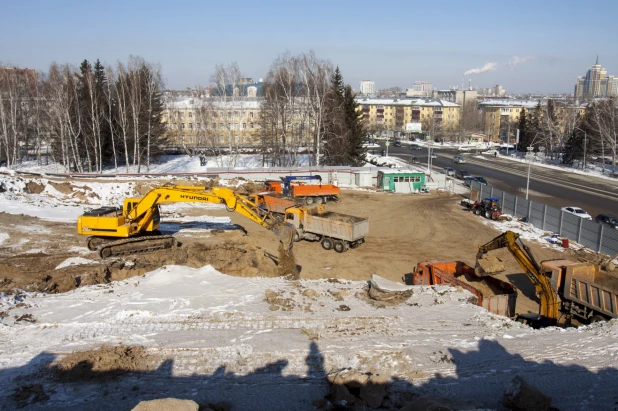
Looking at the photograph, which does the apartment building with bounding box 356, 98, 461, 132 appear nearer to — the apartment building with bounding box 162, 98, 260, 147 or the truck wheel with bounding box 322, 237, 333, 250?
the apartment building with bounding box 162, 98, 260, 147

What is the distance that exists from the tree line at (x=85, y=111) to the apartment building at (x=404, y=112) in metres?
73.4

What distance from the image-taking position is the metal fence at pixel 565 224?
77.6 ft

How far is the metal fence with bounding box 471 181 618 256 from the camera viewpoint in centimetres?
2366

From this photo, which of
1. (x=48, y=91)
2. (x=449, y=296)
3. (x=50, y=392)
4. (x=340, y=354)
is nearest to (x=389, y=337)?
(x=340, y=354)

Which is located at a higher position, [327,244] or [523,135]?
[523,135]

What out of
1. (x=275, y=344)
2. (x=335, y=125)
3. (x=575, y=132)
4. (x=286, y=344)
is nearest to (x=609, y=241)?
(x=286, y=344)

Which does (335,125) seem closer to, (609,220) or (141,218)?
(609,220)

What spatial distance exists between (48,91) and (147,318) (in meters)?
41.0

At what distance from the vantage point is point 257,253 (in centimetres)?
1925

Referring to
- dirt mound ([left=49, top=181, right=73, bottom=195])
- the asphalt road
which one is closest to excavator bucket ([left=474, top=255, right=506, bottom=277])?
the asphalt road

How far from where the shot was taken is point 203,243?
22625 mm

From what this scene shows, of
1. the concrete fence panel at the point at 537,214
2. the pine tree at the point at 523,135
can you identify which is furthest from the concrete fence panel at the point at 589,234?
the pine tree at the point at 523,135

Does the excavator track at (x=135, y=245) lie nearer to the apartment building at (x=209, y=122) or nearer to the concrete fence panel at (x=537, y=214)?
the concrete fence panel at (x=537, y=214)

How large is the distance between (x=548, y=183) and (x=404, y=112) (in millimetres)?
77208
